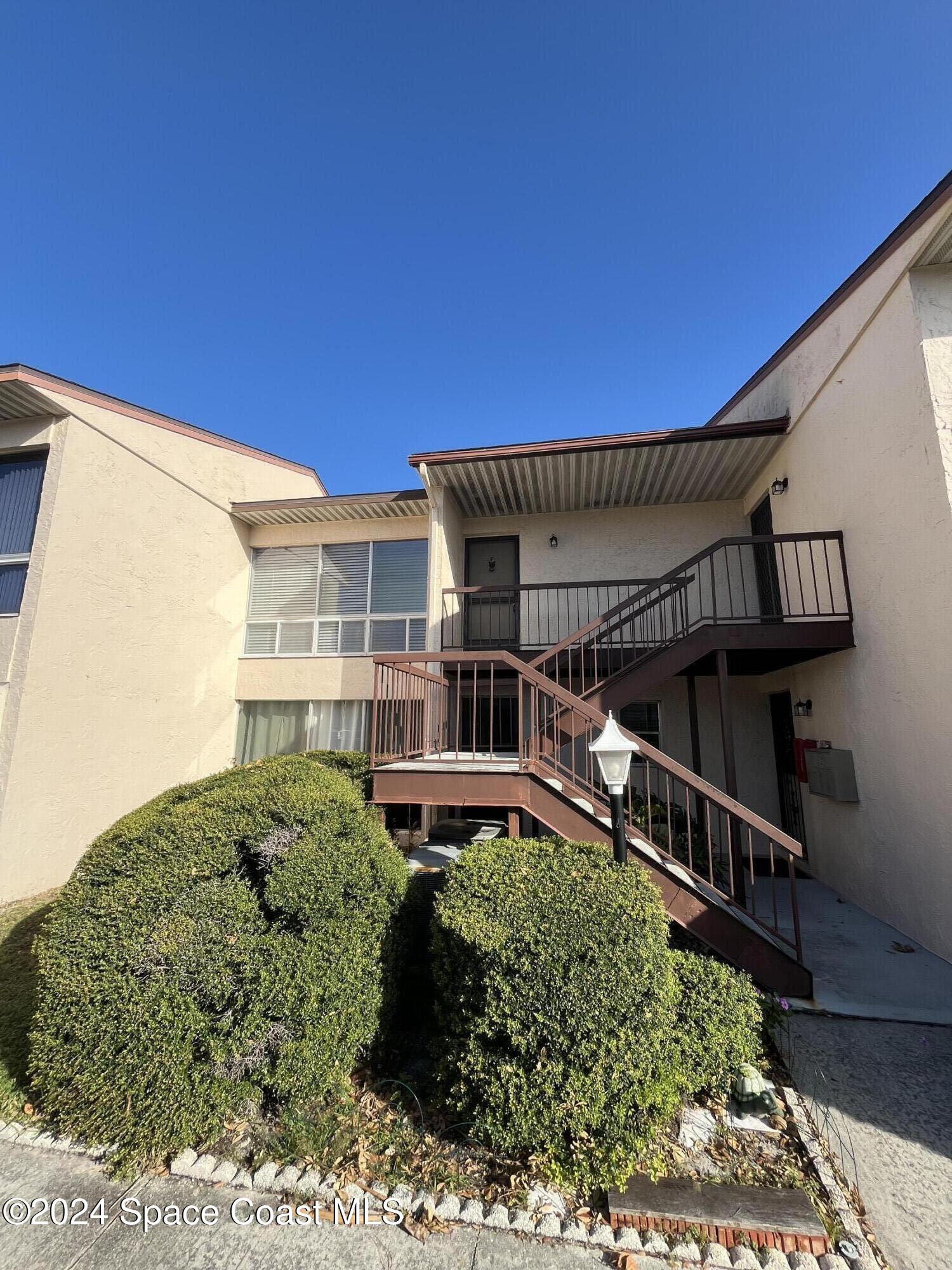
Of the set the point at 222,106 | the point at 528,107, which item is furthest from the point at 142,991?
the point at 222,106

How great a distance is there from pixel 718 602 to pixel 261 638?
801 centimetres

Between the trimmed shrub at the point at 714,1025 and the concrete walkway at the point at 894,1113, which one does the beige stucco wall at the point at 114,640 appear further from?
the concrete walkway at the point at 894,1113

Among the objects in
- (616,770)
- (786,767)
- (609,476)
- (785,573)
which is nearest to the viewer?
(616,770)

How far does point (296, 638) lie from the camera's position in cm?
929

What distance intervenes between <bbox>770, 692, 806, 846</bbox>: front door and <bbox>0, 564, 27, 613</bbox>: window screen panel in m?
10.6

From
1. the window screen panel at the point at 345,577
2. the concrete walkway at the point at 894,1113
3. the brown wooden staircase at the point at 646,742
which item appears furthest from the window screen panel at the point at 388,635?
the concrete walkway at the point at 894,1113

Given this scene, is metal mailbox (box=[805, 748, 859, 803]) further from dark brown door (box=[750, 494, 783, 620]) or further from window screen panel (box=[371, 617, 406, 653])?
window screen panel (box=[371, 617, 406, 653])

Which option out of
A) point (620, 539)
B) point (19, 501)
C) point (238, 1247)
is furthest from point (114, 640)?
point (620, 539)

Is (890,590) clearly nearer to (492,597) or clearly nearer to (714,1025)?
(714,1025)

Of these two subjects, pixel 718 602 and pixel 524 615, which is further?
pixel 524 615

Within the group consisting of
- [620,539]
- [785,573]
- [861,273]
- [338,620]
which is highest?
[861,273]

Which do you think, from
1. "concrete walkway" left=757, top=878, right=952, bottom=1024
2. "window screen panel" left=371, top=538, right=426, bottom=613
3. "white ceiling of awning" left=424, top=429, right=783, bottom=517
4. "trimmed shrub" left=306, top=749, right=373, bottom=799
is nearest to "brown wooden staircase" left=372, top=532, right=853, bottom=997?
"concrete walkway" left=757, top=878, right=952, bottom=1024

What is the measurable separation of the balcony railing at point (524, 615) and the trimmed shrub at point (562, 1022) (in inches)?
205

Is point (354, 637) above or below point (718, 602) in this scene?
below
